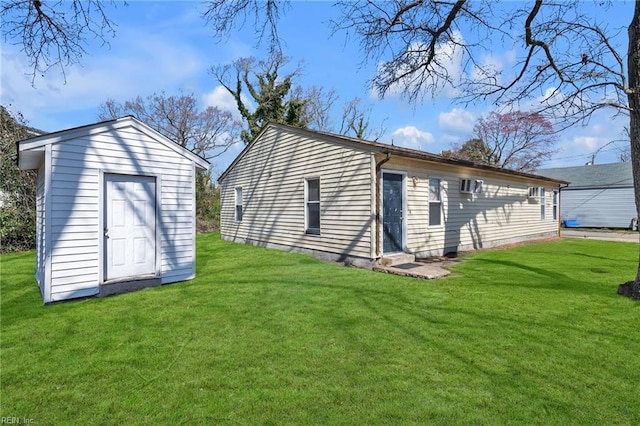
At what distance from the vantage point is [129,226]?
583cm

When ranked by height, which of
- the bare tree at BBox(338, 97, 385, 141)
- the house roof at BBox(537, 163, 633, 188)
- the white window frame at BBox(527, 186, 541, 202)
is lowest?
the white window frame at BBox(527, 186, 541, 202)

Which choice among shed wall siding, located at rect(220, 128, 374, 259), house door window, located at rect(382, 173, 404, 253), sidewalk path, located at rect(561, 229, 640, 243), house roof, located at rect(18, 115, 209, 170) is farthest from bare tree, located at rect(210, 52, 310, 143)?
sidewalk path, located at rect(561, 229, 640, 243)

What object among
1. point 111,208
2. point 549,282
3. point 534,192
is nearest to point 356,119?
point 534,192

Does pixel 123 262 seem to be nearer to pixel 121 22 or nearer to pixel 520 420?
pixel 121 22

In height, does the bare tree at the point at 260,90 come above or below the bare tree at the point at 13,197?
above

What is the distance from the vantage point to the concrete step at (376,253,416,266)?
301 inches

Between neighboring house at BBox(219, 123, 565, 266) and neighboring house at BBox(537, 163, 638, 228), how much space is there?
13.2 meters

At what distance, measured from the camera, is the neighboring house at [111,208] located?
16.8 ft

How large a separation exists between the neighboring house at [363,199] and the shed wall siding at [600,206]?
13.2 meters

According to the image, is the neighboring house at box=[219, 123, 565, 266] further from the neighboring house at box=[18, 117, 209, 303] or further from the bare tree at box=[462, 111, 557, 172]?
the bare tree at box=[462, 111, 557, 172]

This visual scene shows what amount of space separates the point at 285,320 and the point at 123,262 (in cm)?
339

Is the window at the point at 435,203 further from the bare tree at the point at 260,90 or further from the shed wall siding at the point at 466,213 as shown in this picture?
the bare tree at the point at 260,90

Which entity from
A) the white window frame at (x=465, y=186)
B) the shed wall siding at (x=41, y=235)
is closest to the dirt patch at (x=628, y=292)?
the white window frame at (x=465, y=186)

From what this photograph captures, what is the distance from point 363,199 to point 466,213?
4643 mm
